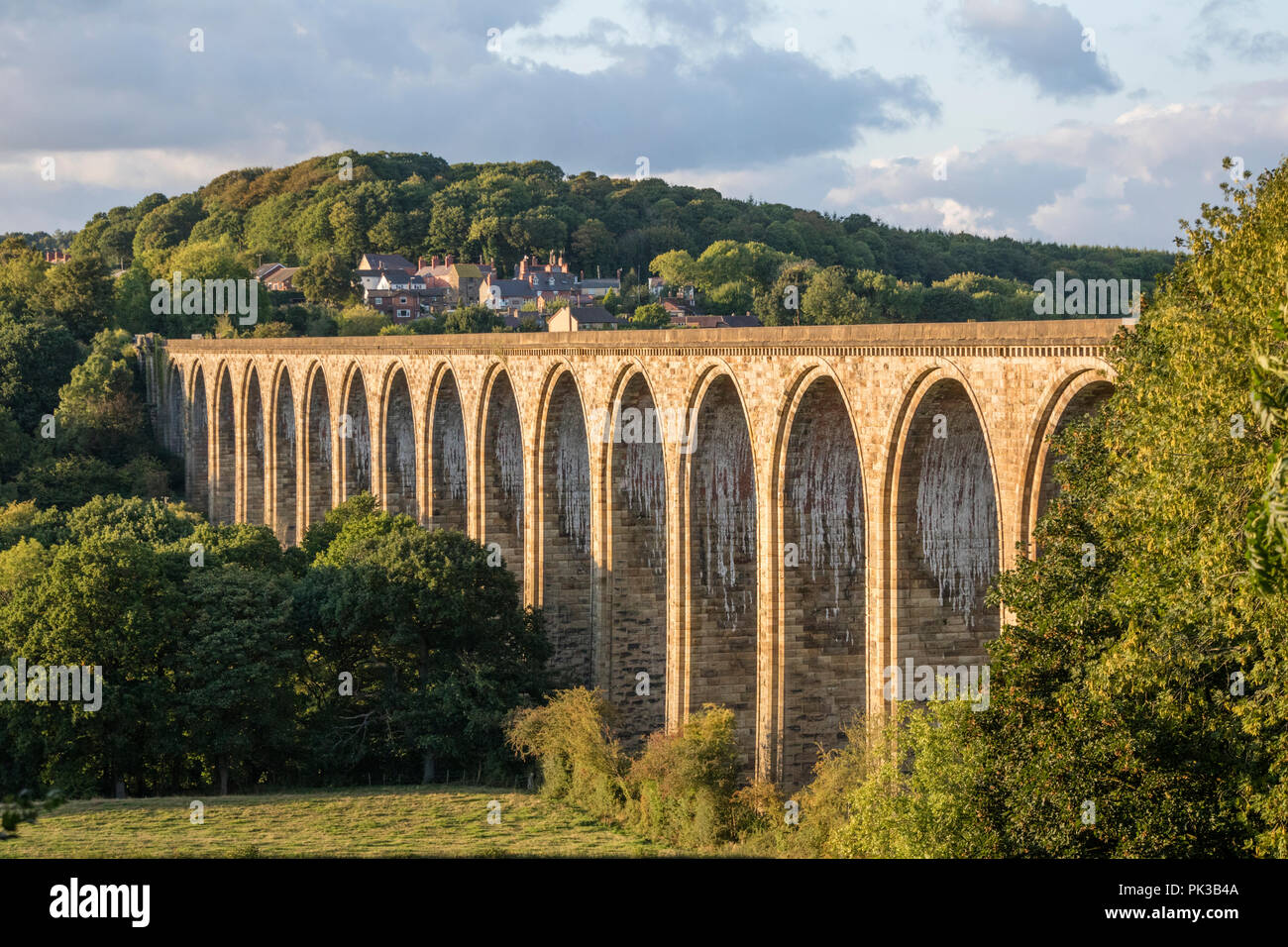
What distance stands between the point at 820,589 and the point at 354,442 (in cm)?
3139

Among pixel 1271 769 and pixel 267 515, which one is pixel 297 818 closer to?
pixel 1271 769

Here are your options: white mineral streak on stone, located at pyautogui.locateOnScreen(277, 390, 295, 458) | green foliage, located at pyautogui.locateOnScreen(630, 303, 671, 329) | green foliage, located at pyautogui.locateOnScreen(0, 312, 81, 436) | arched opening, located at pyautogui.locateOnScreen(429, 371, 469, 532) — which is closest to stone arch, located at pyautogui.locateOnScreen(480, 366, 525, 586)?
arched opening, located at pyautogui.locateOnScreen(429, 371, 469, 532)

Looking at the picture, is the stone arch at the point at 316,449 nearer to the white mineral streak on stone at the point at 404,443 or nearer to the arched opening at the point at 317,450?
the arched opening at the point at 317,450

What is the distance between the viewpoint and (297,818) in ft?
98.6

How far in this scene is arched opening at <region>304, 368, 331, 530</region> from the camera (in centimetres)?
6225

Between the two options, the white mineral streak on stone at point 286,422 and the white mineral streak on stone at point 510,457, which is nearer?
the white mineral streak on stone at point 510,457

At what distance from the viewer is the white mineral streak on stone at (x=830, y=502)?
3053cm

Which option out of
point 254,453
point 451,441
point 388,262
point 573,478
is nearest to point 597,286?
point 388,262

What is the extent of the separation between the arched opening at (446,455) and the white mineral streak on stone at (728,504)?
1691 centimetres

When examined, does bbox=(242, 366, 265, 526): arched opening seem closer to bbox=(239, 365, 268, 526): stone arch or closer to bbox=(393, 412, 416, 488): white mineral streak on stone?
bbox=(239, 365, 268, 526): stone arch

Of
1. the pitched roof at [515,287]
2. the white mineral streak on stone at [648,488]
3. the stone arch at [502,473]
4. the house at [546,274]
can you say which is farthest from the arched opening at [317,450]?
the house at [546,274]

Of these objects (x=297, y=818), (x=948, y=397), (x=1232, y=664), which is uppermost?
(x=948, y=397)
